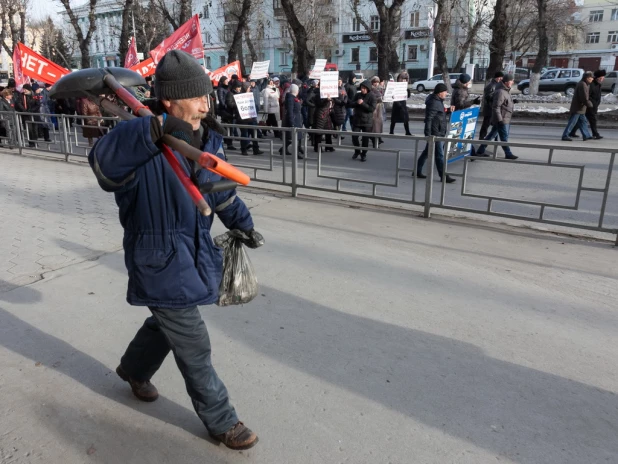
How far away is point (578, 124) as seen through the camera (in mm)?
12609

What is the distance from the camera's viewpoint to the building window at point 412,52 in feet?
181

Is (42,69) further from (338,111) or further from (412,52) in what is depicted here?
(412,52)

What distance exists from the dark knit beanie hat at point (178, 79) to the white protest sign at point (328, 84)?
30.9ft

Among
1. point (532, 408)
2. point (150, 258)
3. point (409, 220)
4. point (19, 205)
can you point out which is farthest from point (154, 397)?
point (19, 205)

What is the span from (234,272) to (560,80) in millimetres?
32389

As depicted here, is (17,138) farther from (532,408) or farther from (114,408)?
(532,408)

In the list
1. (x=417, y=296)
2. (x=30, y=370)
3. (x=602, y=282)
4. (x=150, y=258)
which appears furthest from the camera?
(x=602, y=282)

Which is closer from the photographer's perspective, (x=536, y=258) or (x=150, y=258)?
(x=150, y=258)

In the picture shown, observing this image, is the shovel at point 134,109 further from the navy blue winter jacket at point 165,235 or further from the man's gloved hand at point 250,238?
the man's gloved hand at point 250,238

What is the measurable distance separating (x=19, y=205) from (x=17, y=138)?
19.0 ft

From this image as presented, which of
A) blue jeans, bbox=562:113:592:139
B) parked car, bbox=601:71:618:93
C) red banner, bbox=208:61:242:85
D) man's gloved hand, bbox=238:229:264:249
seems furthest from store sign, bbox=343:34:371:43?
man's gloved hand, bbox=238:229:264:249

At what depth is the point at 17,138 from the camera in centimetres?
1188

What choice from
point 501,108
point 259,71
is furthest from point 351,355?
point 259,71

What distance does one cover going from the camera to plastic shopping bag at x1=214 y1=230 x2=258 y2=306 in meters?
2.55
